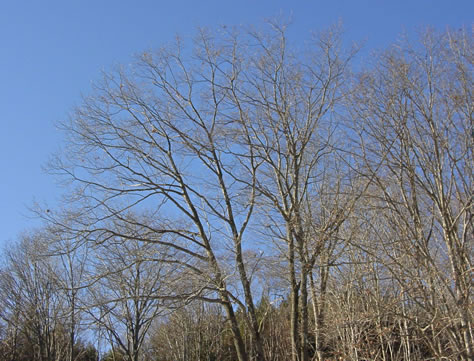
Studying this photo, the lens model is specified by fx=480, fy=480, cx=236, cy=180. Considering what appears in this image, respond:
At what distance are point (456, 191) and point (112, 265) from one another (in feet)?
33.0

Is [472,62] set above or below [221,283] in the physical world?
above

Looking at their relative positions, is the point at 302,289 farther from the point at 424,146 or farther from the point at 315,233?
the point at 424,146

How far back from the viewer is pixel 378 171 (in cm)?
1073

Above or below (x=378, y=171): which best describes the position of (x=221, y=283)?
below

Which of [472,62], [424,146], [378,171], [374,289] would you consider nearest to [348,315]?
[374,289]

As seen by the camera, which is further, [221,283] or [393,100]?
[221,283]

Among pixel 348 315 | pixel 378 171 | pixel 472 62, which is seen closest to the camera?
pixel 472 62

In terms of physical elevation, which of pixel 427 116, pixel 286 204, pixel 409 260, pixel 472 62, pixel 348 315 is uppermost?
pixel 472 62

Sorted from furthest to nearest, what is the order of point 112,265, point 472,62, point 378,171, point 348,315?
point 112,265, point 348,315, point 378,171, point 472,62

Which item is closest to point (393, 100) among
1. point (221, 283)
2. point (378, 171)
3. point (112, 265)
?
point (378, 171)

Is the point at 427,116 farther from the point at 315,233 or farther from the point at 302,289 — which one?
the point at 302,289

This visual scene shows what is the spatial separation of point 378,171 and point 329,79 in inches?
125

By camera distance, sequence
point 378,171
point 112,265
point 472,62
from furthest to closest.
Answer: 1. point 112,265
2. point 378,171
3. point 472,62

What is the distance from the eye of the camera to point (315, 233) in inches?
429
